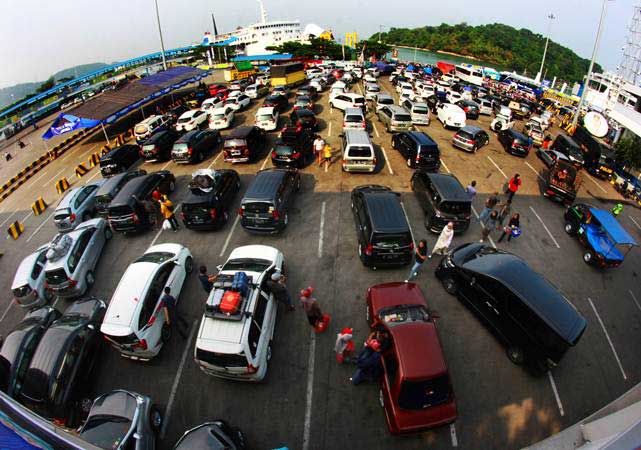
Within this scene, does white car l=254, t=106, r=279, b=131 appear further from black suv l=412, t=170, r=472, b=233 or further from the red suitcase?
the red suitcase

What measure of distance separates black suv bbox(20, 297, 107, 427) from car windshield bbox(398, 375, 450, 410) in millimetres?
7828

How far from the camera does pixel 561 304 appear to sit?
306 inches

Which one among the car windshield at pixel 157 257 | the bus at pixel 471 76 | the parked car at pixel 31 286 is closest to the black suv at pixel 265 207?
the car windshield at pixel 157 257

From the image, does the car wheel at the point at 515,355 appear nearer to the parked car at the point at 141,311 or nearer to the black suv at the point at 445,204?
the black suv at the point at 445,204

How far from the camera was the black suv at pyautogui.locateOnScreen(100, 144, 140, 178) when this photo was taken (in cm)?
1834

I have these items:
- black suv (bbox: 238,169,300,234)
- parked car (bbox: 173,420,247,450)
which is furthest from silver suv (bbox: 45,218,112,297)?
parked car (bbox: 173,420,247,450)

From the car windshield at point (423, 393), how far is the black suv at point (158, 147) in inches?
760

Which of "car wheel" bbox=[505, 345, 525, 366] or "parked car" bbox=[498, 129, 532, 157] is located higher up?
"parked car" bbox=[498, 129, 532, 157]

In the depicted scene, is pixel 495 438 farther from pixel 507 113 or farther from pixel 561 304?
pixel 507 113

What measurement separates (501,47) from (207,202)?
142 m

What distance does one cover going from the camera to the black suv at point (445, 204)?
1192 centimetres

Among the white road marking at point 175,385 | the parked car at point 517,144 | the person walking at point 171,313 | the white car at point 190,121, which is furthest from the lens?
the white car at point 190,121

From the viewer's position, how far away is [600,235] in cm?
1198

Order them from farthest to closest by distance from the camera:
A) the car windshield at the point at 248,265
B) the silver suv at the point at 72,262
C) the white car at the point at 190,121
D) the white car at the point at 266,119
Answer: the white car at the point at 190,121
the white car at the point at 266,119
the silver suv at the point at 72,262
the car windshield at the point at 248,265
